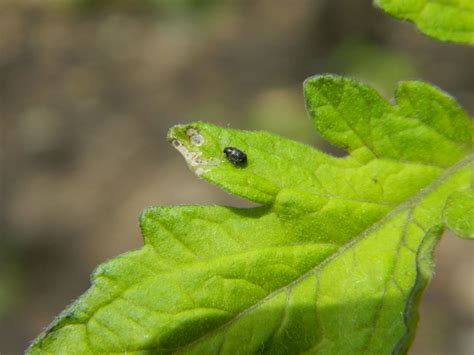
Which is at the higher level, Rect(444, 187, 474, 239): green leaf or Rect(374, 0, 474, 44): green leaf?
Rect(374, 0, 474, 44): green leaf

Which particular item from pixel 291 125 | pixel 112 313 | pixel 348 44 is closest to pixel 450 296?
pixel 291 125

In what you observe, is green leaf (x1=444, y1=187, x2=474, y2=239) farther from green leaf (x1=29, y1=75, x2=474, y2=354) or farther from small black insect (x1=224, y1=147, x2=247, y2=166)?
small black insect (x1=224, y1=147, x2=247, y2=166)

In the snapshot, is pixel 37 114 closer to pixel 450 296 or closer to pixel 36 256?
pixel 36 256

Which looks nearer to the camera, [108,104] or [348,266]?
[348,266]

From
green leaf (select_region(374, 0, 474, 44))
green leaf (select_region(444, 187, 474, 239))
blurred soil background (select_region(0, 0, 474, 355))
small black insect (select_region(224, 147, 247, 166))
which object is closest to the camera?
green leaf (select_region(444, 187, 474, 239))

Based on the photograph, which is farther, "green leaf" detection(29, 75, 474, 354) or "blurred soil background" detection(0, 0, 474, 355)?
"blurred soil background" detection(0, 0, 474, 355)

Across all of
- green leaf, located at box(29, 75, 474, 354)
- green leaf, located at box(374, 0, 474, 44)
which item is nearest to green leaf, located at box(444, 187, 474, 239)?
green leaf, located at box(29, 75, 474, 354)

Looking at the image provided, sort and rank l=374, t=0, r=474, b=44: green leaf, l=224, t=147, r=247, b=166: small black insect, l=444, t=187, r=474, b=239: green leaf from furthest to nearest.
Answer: l=374, t=0, r=474, b=44: green leaf
l=224, t=147, r=247, b=166: small black insect
l=444, t=187, r=474, b=239: green leaf

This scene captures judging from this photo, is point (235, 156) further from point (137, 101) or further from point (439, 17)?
point (137, 101)
